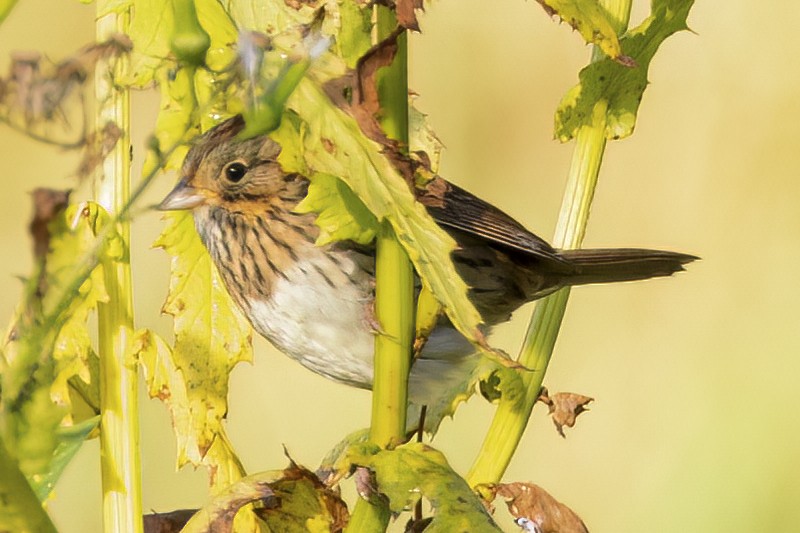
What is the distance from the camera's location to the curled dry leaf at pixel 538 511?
3.36ft

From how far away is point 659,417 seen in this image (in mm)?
3027

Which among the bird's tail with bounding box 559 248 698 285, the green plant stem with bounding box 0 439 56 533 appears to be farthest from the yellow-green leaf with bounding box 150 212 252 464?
the bird's tail with bounding box 559 248 698 285

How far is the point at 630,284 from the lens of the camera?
3.18 meters

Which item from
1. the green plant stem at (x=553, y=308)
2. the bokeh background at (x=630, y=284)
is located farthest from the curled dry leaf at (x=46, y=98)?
the bokeh background at (x=630, y=284)

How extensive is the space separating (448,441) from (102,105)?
2037 millimetres

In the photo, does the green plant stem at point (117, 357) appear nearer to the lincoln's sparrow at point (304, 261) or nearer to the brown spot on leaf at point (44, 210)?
the brown spot on leaf at point (44, 210)

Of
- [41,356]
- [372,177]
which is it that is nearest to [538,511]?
[372,177]

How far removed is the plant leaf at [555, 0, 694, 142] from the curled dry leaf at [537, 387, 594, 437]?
241 millimetres

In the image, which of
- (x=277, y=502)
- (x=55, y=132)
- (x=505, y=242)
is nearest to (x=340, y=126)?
(x=55, y=132)

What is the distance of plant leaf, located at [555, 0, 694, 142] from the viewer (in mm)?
1168

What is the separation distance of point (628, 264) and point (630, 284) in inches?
38.5

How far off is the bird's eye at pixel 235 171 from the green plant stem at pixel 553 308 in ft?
2.09

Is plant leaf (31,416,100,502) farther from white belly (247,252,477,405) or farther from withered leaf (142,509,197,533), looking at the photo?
white belly (247,252,477,405)

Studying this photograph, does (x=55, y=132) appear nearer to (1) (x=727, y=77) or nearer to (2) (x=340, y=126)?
(2) (x=340, y=126)
